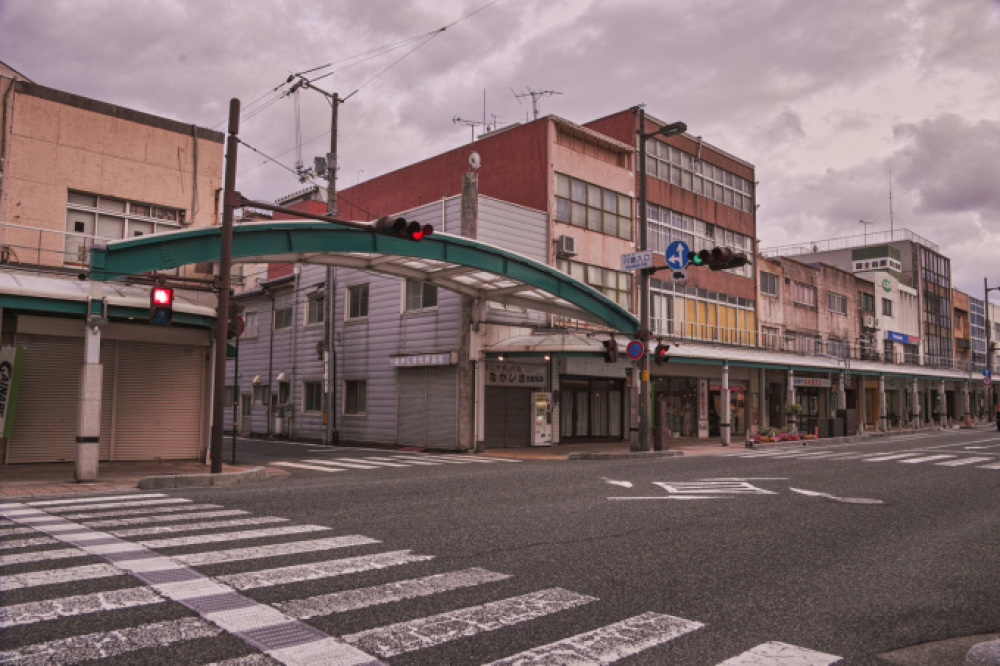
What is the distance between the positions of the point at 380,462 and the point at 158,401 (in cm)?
616

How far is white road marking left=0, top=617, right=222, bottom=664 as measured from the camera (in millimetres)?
4273

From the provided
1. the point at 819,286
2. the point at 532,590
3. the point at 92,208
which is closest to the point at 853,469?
the point at 532,590

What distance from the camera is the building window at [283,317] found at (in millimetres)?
35041

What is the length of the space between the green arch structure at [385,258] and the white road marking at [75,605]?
10923mm

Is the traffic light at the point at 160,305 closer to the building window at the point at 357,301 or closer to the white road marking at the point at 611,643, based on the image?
the white road marking at the point at 611,643

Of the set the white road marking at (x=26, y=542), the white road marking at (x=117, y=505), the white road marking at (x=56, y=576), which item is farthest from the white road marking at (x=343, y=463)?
the white road marking at (x=56, y=576)

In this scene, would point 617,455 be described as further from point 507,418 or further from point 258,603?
point 258,603

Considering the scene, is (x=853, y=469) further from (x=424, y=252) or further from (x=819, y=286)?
(x=819, y=286)

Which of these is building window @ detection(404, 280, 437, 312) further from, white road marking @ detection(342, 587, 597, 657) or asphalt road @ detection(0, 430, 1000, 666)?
white road marking @ detection(342, 587, 597, 657)

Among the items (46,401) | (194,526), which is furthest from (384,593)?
(46,401)

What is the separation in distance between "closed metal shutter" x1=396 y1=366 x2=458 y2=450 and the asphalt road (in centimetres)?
1321

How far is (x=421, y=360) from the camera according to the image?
26578mm

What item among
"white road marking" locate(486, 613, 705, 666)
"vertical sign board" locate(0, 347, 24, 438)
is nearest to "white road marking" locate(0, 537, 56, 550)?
"white road marking" locate(486, 613, 705, 666)

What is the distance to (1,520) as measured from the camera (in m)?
9.27
